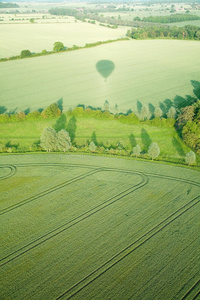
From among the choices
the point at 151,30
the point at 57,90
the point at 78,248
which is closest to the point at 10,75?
the point at 57,90

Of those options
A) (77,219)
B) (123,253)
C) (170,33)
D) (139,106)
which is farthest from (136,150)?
(170,33)

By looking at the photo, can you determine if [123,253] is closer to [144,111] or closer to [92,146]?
[92,146]

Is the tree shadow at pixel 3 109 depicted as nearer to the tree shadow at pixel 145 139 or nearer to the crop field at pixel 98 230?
the crop field at pixel 98 230

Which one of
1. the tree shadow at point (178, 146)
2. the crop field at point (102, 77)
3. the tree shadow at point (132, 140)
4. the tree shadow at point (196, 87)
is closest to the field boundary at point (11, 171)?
the tree shadow at point (132, 140)

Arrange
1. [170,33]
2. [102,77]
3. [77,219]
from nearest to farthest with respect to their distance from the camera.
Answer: [77,219] < [102,77] < [170,33]

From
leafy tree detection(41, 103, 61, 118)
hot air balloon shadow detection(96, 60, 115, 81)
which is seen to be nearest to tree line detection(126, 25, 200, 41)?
hot air balloon shadow detection(96, 60, 115, 81)

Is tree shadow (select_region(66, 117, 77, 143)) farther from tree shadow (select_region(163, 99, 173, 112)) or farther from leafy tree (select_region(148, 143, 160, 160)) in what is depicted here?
tree shadow (select_region(163, 99, 173, 112))
